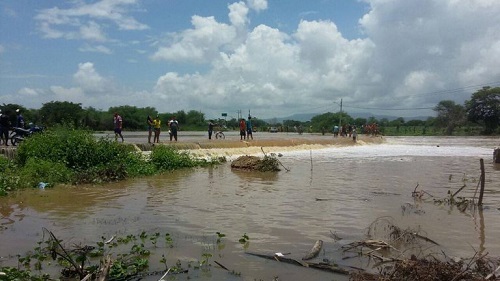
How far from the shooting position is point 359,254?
289 inches

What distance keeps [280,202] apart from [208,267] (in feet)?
19.7

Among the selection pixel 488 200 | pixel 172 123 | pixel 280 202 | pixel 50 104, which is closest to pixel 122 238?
pixel 280 202

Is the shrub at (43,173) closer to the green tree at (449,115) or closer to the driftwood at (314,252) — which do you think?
the driftwood at (314,252)

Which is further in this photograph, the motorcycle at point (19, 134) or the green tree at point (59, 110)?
the green tree at point (59, 110)

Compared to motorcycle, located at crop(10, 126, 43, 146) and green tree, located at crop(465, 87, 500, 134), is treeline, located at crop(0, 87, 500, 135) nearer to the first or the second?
green tree, located at crop(465, 87, 500, 134)

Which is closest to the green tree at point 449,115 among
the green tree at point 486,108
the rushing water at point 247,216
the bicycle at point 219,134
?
the green tree at point 486,108

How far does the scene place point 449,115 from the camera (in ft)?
304

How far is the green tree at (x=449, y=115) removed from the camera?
9019cm

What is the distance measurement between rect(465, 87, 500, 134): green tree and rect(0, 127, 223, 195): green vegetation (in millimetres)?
76625

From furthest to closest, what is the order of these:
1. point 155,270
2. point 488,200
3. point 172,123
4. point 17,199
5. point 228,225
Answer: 1. point 172,123
2. point 488,200
3. point 17,199
4. point 228,225
5. point 155,270

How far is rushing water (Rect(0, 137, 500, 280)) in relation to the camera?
24.7 feet

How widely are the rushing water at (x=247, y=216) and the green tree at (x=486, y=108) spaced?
72.0 meters

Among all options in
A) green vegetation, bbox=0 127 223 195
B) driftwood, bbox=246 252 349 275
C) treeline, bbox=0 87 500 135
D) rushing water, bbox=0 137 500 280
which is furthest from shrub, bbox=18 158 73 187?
treeline, bbox=0 87 500 135

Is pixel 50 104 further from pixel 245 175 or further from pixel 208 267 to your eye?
pixel 208 267
